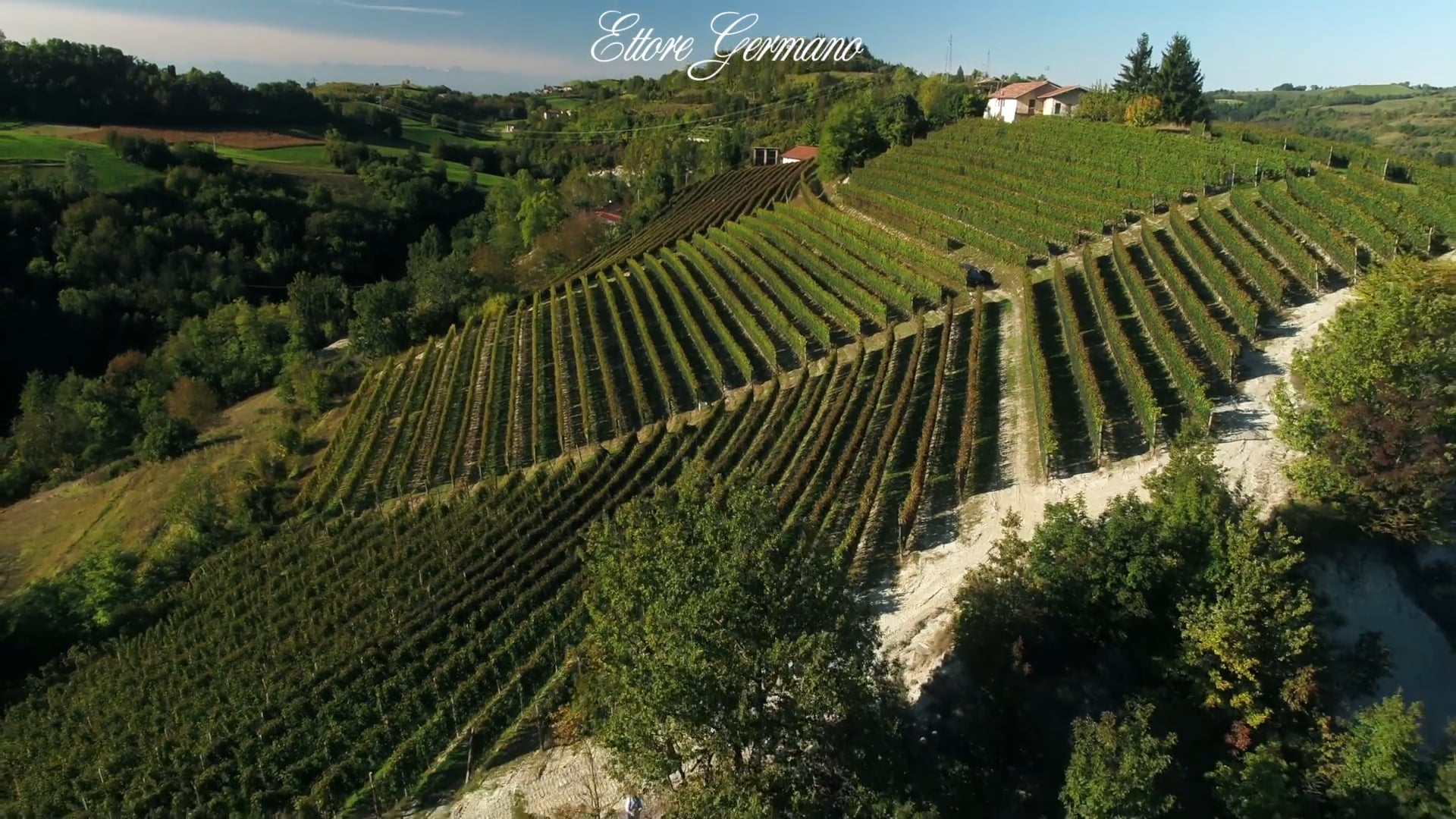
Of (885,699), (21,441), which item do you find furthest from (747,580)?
(21,441)

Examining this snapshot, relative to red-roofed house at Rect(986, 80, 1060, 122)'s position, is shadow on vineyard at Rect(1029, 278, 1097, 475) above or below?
below

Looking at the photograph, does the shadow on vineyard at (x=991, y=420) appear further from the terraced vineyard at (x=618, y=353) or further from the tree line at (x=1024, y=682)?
the tree line at (x=1024, y=682)

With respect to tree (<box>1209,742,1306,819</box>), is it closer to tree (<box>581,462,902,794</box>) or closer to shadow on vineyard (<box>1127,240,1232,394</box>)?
tree (<box>581,462,902,794</box>)

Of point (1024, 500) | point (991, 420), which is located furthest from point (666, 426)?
point (1024, 500)

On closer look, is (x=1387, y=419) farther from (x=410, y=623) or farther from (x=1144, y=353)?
(x=410, y=623)

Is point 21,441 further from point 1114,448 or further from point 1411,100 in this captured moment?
point 1411,100

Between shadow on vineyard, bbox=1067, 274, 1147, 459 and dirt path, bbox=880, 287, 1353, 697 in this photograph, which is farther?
shadow on vineyard, bbox=1067, 274, 1147, 459

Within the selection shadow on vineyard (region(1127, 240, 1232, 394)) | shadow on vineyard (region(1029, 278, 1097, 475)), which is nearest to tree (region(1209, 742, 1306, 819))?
shadow on vineyard (region(1029, 278, 1097, 475))
